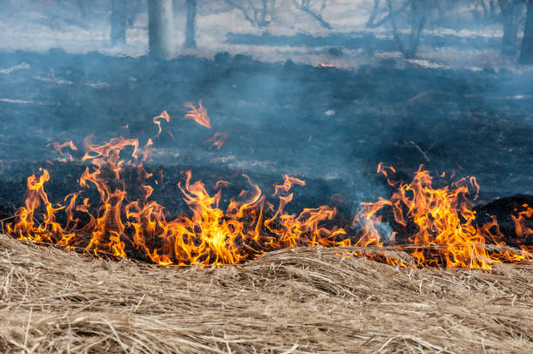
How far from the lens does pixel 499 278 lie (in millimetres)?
3322

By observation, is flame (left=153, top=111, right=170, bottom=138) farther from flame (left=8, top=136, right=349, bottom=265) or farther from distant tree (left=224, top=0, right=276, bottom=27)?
distant tree (left=224, top=0, right=276, bottom=27)

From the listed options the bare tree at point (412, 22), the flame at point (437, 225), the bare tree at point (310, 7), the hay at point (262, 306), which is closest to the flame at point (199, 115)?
the flame at point (437, 225)

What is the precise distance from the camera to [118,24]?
17.3m

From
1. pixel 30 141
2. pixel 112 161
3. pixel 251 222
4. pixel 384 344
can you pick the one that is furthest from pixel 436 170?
pixel 30 141

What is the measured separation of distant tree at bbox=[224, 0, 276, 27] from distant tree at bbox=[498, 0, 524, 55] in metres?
8.16

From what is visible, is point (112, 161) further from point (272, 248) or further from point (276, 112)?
point (276, 112)

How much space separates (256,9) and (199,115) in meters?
13.2

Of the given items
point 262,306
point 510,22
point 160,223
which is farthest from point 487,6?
point 262,306

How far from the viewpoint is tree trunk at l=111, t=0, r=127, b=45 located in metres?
16.9

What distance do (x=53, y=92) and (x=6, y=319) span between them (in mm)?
8742

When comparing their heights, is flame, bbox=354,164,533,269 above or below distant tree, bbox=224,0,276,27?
below

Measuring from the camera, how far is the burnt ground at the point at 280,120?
6.11 meters

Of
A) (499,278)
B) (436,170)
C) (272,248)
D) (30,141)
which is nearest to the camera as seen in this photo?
(499,278)

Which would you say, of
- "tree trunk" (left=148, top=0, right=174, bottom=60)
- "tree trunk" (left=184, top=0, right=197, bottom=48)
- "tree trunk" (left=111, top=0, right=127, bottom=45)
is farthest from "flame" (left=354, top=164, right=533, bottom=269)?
"tree trunk" (left=111, top=0, right=127, bottom=45)
